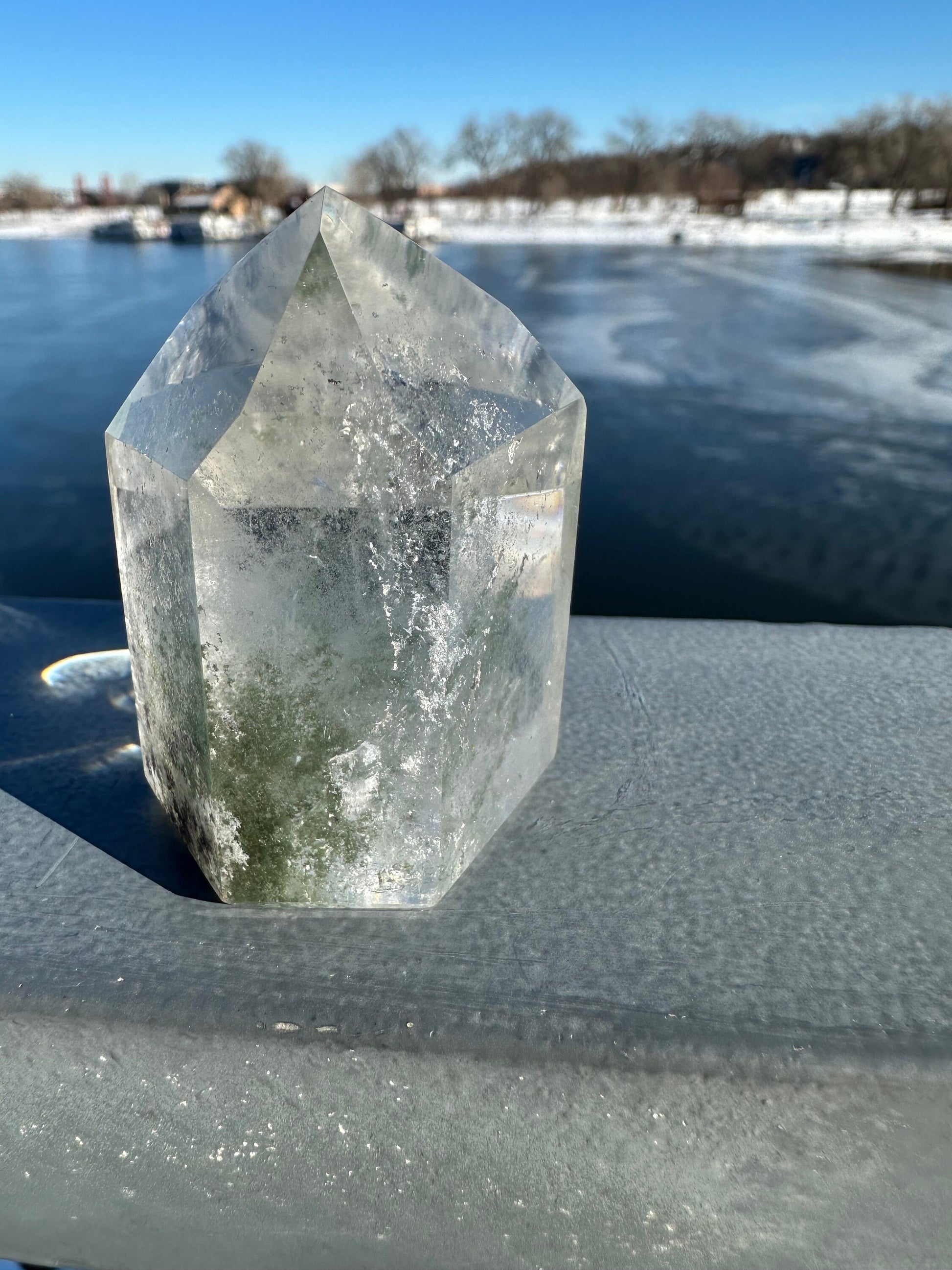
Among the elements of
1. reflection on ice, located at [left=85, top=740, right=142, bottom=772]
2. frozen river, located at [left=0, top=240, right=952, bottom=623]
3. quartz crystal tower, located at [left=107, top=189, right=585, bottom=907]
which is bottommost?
frozen river, located at [left=0, top=240, right=952, bottom=623]

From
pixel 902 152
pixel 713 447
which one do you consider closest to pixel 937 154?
pixel 902 152

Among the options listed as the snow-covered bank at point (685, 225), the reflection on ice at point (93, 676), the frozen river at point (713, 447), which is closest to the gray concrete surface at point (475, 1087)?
the reflection on ice at point (93, 676)

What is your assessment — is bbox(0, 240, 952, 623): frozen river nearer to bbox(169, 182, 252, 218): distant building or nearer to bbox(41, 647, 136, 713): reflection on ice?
bbox(41, 647, 136, 713): reflection on ice

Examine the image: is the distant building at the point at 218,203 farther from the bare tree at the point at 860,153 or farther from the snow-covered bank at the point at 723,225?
the bare tree at the point at 860,153

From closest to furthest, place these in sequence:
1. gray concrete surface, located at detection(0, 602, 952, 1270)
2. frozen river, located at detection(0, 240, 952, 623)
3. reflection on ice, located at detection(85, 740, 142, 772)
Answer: gray concrete surface, located at detection(0, 602, 952, 1270), reflection on ice, located at detection(85, 740, 142, 772), frozen river, located at detection(0, 240, 952, 623)

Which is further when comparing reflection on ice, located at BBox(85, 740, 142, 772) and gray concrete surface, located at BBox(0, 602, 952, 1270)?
reflection on ice, located at BBox(85, 740, 142, 772)

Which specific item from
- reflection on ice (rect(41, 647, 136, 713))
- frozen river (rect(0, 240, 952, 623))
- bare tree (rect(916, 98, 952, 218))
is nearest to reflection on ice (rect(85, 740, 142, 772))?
reflection on ice (rect(41, 647, 136, 713))
